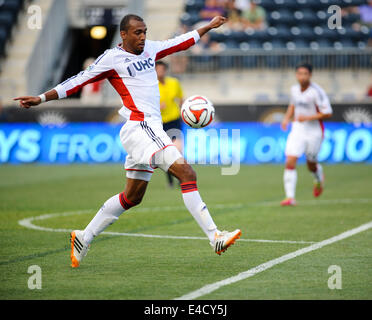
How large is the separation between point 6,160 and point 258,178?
790cm

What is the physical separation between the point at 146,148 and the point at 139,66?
80cm

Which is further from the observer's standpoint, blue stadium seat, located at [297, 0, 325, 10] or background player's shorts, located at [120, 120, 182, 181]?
blue stadium seat, located at [297, 0, 325, 10]

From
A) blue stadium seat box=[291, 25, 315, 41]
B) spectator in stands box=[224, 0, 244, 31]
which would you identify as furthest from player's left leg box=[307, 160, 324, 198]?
spectator in stands box=[224, 0, 244, 31]

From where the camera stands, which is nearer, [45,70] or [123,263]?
[123,263]

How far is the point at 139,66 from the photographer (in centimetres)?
689

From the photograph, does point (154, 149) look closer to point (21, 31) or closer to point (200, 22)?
point (200, 22)

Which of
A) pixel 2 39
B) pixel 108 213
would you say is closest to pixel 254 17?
pixel 2 39

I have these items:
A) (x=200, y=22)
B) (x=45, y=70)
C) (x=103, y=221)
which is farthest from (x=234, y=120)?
(x=103, y=221)

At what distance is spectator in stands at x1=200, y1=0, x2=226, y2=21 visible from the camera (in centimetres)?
2477

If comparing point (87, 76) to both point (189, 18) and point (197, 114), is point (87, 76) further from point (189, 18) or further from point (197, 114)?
point (189, 18)

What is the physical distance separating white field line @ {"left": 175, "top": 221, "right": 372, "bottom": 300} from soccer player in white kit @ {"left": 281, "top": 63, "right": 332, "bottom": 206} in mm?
3141

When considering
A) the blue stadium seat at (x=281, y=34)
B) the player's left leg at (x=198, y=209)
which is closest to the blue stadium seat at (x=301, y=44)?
the blue stadium seat at (x=281, y=34)

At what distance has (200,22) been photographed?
24547 millimetres

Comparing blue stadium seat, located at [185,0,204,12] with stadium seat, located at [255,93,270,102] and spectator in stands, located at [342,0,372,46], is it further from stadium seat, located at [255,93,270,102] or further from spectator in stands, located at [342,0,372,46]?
stadium seat, located at [255,93,270,102]
